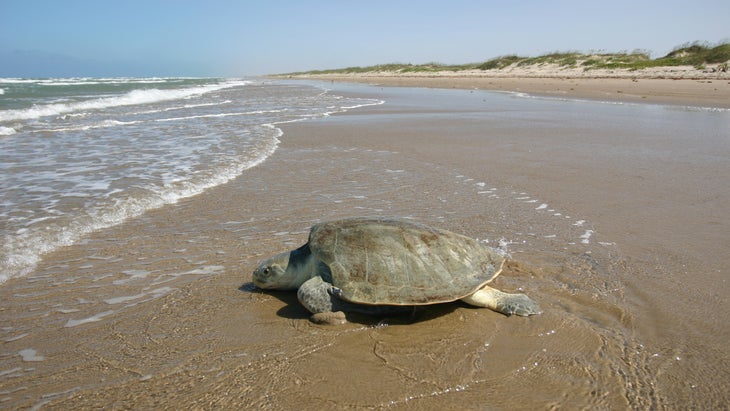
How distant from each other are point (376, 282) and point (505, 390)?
1.20 metres

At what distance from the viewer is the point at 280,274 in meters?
4.05

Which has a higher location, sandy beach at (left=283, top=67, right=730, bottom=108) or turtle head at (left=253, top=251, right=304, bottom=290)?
sandy beach at (left=283, top=67, right=730, bottom=108)

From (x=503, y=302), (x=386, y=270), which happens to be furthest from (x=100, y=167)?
(x=503, y=302)

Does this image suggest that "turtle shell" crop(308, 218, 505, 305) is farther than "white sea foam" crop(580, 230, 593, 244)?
No

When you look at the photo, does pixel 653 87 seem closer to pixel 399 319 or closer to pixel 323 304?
pixel 399 319

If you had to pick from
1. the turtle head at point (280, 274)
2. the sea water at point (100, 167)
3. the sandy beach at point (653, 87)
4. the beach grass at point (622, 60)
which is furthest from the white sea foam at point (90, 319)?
the beach grass at point (622, 60)

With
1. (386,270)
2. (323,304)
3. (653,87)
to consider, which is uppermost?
(653,87)

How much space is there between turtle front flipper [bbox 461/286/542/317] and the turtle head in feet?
4.68

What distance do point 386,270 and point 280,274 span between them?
39.1 inches

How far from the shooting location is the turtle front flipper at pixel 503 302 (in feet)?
12.1

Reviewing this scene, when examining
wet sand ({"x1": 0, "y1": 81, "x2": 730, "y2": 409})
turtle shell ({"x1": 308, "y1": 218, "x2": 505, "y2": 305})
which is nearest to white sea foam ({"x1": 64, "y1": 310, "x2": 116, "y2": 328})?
wet sand ({"x1": 0, "y1": 81, "x2": 730, "y2": 409})

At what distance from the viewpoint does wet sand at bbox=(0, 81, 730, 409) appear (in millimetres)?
2818

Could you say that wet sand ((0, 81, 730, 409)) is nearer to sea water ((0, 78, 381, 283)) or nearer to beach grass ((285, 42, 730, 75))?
sea water ((0, 78, 381, 283))

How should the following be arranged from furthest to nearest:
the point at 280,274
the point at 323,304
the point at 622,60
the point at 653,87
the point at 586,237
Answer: the point at 622,60 < the point at 653,87 < the point at 586,237 < the point at 280,274 < the point at 323,304
